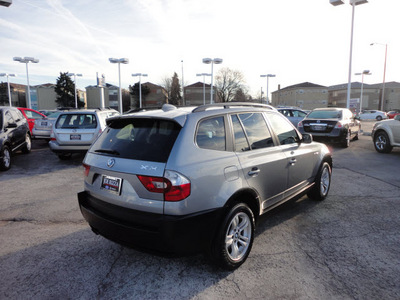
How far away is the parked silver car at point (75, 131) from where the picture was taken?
862 centimetres

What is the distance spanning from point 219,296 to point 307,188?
105 inches

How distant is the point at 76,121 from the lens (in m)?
8.91

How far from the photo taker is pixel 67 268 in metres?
3.04

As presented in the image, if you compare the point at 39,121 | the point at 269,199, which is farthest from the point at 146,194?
the point at 39,121

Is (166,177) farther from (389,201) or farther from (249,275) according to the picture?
(389,201)

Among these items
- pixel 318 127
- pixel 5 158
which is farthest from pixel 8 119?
pixel 318 127

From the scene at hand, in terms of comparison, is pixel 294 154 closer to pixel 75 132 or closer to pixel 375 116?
pixel 75 132

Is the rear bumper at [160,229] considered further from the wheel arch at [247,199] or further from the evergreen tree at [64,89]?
the evergreen tree at [64,89]

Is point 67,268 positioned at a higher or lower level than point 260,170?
lower

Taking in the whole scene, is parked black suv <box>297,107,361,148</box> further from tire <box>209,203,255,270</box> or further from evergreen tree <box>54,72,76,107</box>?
evergreen tree <box>54,72,76,107</box>

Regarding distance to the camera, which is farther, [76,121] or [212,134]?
[76,121]

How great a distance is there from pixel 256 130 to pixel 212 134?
824 mm

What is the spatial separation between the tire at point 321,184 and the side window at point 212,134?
2648 mm

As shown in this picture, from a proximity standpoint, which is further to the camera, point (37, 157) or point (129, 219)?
point (37, 157)
